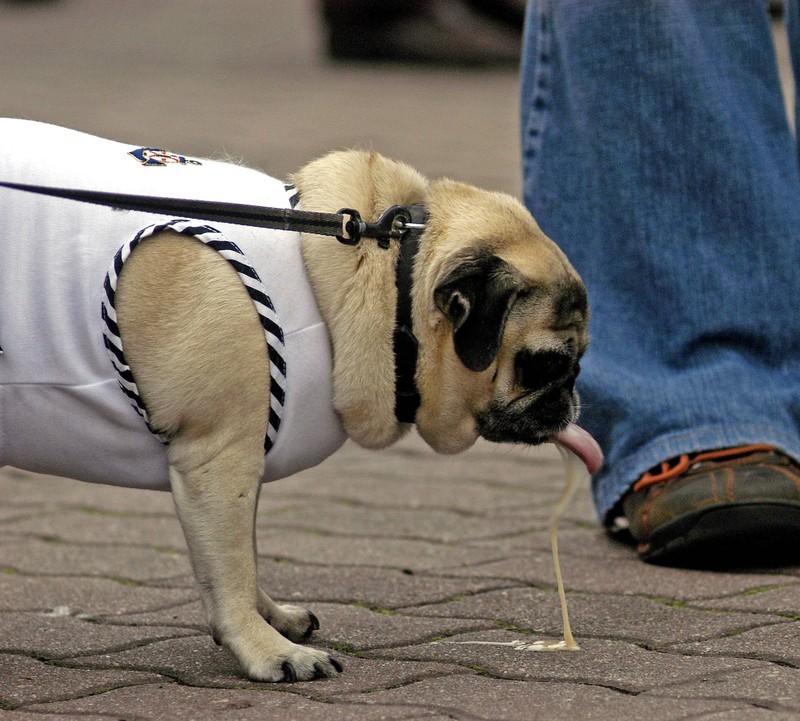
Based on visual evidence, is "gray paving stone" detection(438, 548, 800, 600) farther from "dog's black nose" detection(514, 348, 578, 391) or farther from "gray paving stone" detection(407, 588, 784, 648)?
"dog's black nose" detection(514, 348, 578, 391)

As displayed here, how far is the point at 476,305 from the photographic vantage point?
280cm

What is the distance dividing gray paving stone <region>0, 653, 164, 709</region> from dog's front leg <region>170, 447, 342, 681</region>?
210mm

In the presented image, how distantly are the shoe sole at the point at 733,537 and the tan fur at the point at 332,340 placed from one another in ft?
2.63

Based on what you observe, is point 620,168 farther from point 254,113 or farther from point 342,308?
point 254,113

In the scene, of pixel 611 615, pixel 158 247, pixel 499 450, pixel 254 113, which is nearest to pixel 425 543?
pixel 611 615

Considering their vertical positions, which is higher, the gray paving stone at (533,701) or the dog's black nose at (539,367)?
the dog's black nose at (539,367)

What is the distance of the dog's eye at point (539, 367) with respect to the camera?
2936 mm

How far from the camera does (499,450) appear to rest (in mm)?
5199

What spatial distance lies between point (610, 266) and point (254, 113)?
27.6ft

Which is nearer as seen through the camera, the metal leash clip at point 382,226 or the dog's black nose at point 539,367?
the metal leash clip at point 382,226

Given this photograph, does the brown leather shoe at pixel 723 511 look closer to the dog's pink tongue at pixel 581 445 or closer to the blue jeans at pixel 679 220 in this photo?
the blue jeans at pixel 679 220

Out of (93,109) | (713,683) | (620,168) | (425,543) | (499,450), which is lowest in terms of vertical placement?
(93,109)

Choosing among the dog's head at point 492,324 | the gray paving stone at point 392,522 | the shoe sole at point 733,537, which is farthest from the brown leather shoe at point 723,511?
the dog's head at point 492,324

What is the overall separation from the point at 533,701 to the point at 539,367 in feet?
2.48
